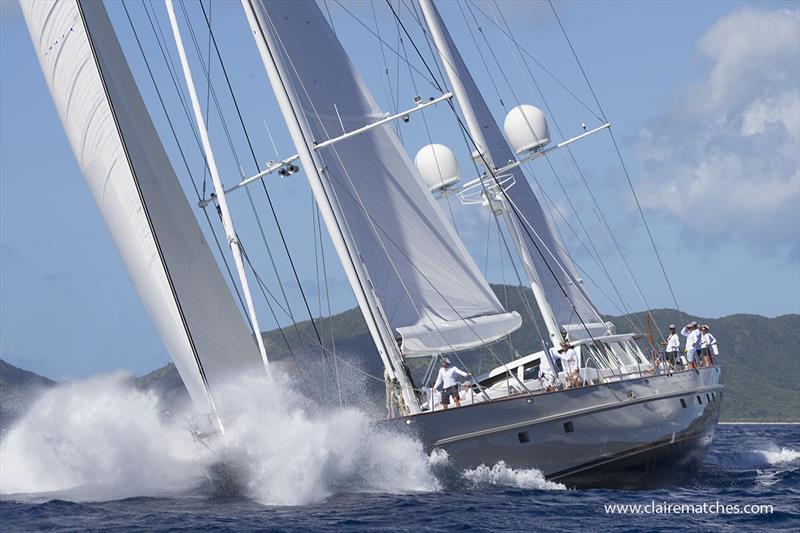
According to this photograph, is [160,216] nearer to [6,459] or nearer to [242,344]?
[242,344]

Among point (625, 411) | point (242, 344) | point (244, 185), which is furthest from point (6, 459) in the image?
point (625, 411)

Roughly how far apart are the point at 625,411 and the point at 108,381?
8.62m

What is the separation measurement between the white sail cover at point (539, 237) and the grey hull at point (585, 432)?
3731mm

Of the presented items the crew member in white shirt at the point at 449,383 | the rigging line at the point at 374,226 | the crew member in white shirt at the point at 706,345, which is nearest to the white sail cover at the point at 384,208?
the rigging line at the point at 374,226

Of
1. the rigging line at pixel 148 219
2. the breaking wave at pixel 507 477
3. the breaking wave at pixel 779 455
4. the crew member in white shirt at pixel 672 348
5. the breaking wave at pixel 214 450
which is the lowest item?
the breaking wave at pixel 779 455

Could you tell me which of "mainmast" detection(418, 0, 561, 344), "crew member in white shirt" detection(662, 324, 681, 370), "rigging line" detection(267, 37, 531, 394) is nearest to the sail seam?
"rigging line" detection(267, 37, 531, 394)

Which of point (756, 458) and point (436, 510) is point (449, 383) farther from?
point (756, 458)

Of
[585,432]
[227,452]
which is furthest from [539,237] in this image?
[227,452]

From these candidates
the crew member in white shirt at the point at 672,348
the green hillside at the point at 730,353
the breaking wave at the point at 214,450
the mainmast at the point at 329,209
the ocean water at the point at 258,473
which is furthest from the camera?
the green hillside at the point at 730,353

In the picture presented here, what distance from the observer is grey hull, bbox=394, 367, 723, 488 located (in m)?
→ 19.6

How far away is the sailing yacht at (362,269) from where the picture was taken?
61.8ft

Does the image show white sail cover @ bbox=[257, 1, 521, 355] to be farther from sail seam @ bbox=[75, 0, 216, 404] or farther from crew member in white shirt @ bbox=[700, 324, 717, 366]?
crew member in white shirt @ bbox=[700, 324, 717, 366]

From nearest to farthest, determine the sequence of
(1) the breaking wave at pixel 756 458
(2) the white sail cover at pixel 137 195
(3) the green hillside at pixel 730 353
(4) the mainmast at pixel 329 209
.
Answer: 1. (2) the white sail cover at pixel 137 195
2. (4) the mainmast at pixel 329 209
3. (1) the breaking wave at pixel 756 458
4. (3) the green hillside at pixel 730 353

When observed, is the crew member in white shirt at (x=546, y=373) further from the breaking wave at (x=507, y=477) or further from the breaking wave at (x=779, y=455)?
the breaking wave at (x=779, y=455)
